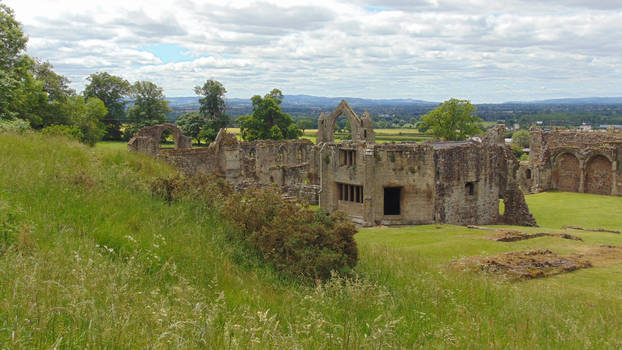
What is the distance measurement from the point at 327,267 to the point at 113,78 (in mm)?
75372

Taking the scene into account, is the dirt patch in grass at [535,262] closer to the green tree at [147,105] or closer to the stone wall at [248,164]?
the stone wall at [248,164]

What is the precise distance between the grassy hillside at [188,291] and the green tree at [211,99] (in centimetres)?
6062

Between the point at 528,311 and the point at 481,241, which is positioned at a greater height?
the point at 528,311

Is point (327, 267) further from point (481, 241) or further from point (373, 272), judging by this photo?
point (481, 241)

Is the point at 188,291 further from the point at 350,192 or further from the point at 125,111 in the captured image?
the point at 125,111

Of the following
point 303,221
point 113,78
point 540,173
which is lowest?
point 540,173

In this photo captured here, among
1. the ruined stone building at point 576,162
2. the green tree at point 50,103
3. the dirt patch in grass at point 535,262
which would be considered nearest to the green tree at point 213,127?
the green tree at point 50,103

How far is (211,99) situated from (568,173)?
5017 centimetres

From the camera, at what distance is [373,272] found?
11.3 m

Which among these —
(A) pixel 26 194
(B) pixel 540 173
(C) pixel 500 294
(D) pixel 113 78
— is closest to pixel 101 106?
(D) pixel 113 78

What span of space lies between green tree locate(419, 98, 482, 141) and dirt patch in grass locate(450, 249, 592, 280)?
55.8 metres

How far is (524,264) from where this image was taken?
15.0 m

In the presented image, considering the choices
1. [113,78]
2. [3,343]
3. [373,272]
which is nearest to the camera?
[3,343]

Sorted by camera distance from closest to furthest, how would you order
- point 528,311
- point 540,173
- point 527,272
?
point 528,311 < point 527,272 < point 540,173
